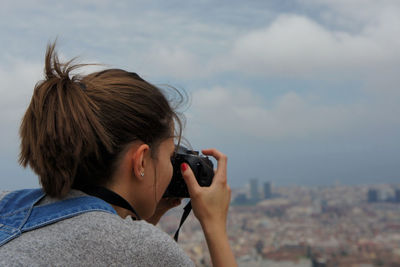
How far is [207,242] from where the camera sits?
2.35 feet

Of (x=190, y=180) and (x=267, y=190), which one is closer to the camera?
(x=190, y=180)

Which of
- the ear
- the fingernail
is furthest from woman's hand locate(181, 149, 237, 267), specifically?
the ear

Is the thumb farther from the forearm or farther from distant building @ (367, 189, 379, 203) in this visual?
distant building @ (367, 189, 379, 203)

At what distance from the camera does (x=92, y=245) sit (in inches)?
21.2

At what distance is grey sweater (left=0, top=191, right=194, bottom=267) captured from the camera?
0.52m

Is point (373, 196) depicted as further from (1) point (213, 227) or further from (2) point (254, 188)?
(1) point (213, 227)

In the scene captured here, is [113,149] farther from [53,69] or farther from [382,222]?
[382,222]

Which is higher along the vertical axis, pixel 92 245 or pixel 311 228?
pixel 92 245

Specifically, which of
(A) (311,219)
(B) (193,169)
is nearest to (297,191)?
(A) (311,219)

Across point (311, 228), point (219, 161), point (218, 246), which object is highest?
point (219, 161)

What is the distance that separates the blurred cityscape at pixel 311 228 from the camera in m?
9.90

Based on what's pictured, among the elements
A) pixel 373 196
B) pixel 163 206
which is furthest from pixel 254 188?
pixel 163 206

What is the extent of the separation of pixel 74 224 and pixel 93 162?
11 cm

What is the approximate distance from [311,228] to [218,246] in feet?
48.1
